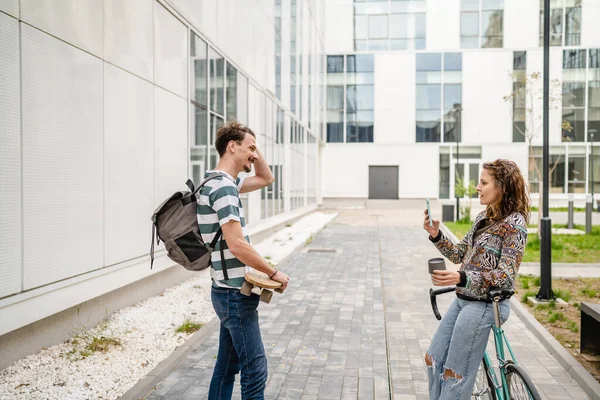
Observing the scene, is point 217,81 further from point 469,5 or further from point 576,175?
point 576,175

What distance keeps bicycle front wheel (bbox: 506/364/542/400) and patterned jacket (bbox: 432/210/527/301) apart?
0.43 metres

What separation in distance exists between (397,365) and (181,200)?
119 inches

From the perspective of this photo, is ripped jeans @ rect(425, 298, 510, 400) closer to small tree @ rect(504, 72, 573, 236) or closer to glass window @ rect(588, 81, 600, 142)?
small tree @ rect(504, 72, 573, 236)

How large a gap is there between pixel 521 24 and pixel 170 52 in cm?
3782

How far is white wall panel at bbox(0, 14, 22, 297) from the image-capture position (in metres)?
4.35

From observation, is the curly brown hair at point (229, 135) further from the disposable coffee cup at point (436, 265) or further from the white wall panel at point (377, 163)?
the white wall panel at point (377, 163)

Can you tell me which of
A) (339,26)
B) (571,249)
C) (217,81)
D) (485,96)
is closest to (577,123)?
(485,96)

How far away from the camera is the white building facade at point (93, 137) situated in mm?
4559

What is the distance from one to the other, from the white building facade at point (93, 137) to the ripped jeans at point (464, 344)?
136 inches

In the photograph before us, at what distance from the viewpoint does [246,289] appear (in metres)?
2.97

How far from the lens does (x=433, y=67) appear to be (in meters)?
40.8

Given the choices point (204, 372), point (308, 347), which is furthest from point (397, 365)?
point (204, 372)

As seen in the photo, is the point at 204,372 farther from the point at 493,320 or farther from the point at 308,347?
the point at 493,320

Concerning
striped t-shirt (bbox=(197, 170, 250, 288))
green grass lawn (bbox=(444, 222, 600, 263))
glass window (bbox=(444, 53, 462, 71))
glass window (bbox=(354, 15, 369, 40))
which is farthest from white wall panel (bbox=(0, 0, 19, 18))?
glass window (bbox=(354, 15, 369, 40))
